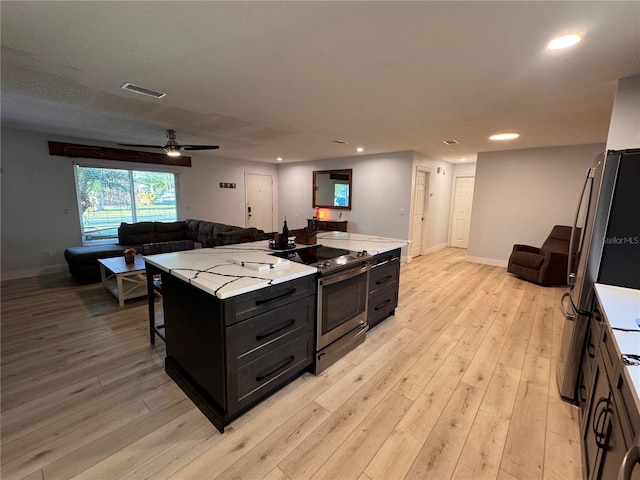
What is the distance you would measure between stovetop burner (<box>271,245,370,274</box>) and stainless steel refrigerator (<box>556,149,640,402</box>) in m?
1.55

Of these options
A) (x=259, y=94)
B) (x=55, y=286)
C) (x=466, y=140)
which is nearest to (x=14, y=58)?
(x=259, y=94)

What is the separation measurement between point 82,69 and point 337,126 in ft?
8.73

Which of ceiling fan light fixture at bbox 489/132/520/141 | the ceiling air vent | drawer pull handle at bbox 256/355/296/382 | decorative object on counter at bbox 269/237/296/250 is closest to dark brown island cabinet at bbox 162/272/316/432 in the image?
drawer pull handle at bbox 256/355/296/382

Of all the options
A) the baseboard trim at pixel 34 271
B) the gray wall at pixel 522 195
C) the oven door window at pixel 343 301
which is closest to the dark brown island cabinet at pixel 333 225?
the gray wall at pixel 522 195

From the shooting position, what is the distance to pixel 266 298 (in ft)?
5.91

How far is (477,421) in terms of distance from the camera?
73.2 inches

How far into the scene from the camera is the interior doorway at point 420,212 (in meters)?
6.22

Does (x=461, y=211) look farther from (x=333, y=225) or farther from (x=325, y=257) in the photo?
(x=325, y=257)

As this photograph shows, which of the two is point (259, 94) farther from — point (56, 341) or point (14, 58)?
point (56, 341)

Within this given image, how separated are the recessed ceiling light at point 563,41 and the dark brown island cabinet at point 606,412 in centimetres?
156

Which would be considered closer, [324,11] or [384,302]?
[324,11]

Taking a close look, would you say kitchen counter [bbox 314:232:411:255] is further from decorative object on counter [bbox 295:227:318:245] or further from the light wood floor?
the light wood floor

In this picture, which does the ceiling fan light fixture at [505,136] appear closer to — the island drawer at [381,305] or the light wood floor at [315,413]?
the light wood floor at [315,413]

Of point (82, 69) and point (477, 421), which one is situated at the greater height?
point (82, 69)
